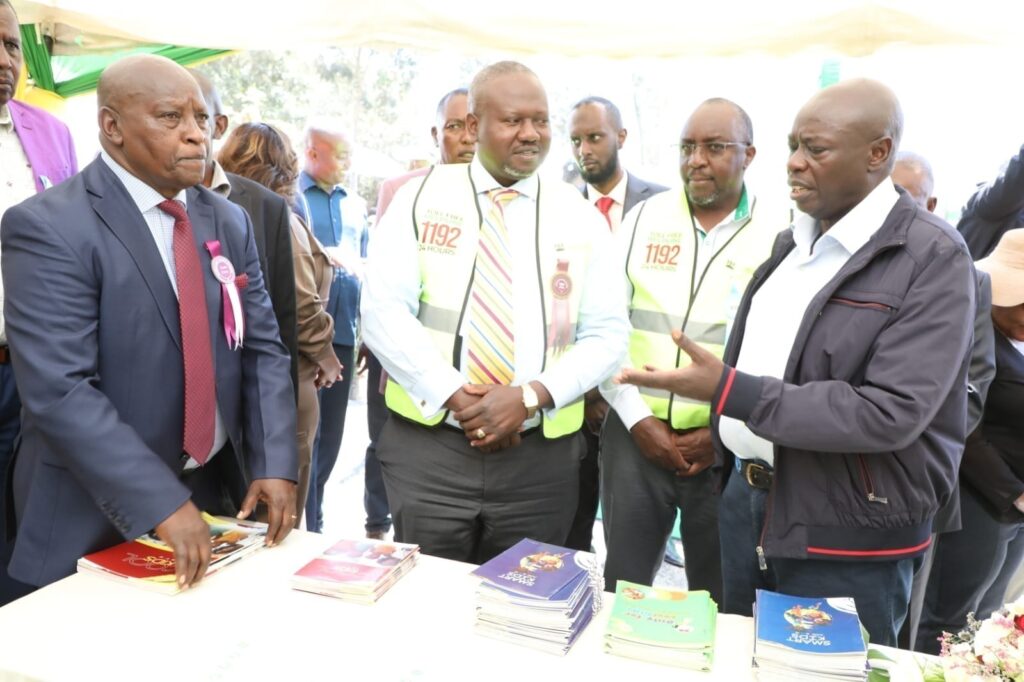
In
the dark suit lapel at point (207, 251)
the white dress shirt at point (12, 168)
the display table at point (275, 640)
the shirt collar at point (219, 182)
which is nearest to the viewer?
the display table at point (275, 640)

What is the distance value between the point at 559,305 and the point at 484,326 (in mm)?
231

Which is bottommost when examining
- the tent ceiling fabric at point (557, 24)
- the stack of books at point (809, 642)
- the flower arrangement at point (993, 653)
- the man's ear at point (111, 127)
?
the stack of books at point (809, 642)

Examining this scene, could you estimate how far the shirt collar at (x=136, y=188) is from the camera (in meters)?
1.78

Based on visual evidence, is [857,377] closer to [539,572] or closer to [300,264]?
[539,572]

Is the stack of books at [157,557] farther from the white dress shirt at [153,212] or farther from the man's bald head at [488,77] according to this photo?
the man's bald head at [488,77]

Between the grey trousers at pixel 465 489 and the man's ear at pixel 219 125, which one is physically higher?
the man's ear at pixel 219 125

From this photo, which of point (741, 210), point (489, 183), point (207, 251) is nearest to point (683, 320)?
point (741, 210)

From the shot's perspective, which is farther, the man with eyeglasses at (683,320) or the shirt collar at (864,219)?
the man with eyeglasses at (683,320)

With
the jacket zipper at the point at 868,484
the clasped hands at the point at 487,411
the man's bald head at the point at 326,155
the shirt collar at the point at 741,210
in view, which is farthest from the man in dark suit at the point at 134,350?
the man's bald head at the point at 326,155

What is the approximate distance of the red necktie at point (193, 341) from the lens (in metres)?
1.78

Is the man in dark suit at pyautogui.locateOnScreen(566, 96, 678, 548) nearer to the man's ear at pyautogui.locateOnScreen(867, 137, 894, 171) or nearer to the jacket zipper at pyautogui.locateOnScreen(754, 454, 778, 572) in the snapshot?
the man's ear at pyautogui.locateOnScreen(867, 137, 894, 171)

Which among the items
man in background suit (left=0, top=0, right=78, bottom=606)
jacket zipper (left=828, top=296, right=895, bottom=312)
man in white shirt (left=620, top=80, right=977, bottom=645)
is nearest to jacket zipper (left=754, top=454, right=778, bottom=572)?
man in white shirt (left=620, top=80, right=977, bottom=645)

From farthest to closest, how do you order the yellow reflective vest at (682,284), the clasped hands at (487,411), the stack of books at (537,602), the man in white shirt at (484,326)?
the yellow reflective vest at (682,284) → the man in white shirt at (484,326) → the clasped hands at (487,411) → the stack of books at (537,602)

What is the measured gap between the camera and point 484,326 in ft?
7.09
